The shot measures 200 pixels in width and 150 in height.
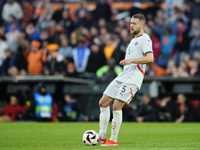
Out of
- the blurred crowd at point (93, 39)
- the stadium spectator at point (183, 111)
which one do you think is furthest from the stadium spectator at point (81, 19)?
the stadium spectator at point (183, 111)

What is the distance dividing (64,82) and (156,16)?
16.4ft

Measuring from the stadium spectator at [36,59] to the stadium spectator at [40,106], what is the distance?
2087 mm

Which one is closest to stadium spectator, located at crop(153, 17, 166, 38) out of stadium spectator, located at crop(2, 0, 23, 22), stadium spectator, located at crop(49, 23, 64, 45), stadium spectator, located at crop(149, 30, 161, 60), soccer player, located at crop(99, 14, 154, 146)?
stadium spectator, located at crop(149, 30, 161, 60)

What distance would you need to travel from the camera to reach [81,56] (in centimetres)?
1750

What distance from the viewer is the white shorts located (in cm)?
755

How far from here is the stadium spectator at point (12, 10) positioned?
21.5 m

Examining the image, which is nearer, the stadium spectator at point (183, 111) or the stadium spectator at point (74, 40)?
the stadium spectator at point (183, 111)

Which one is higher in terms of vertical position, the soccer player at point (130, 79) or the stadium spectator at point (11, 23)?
the stadium spectator at point (11, 23)

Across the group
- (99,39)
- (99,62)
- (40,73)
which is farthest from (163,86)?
(40,73)

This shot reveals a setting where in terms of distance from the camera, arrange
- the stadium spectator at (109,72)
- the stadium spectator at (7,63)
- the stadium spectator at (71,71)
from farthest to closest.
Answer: the stadium spectator at (7,63)
the stadium spectator at (71,71)
the stadium spectator at (109,72)

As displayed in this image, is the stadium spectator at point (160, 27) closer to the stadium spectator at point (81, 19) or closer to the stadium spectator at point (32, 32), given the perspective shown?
the stadium spectator at point (81, 19)

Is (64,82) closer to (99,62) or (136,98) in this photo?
(99,62)

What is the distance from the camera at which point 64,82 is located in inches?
676

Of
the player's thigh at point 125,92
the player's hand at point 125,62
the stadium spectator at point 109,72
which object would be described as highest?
the player's hand at point 125,62
